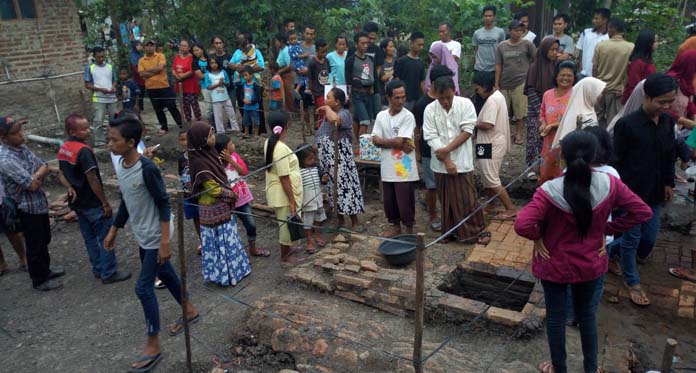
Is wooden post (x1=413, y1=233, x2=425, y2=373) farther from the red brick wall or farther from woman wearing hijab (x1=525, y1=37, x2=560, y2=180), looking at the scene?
the red brick wall

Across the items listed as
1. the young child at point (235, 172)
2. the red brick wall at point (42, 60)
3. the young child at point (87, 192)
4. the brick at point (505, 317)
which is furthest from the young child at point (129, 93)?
the brick at point (505, 317)

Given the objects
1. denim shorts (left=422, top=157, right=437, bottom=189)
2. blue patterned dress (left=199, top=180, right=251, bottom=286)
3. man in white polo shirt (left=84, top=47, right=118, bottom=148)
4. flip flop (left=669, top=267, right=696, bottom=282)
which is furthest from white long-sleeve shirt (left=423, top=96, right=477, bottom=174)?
man in white polo shirt (left=84, top=47, right=118, bottom=148)

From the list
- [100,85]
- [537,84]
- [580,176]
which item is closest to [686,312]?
[580,176]

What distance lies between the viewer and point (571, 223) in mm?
3064

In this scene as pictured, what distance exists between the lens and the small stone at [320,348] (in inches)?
158

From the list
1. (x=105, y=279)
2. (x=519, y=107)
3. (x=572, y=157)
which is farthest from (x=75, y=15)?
(x=572, y=157)

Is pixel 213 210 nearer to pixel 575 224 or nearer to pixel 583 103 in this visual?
pixel 575 224

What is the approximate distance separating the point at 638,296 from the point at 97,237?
5394mm

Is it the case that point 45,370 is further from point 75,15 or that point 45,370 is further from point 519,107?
point 75,15

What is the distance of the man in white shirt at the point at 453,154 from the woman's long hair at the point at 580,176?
2265 millimetres

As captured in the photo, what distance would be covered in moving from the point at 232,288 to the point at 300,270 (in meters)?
0.73

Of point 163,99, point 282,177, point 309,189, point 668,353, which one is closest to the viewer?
point 668,353

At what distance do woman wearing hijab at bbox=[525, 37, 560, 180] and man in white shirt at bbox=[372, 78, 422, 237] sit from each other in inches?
80.6

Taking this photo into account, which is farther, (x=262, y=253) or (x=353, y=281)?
(x=262, y=253)
